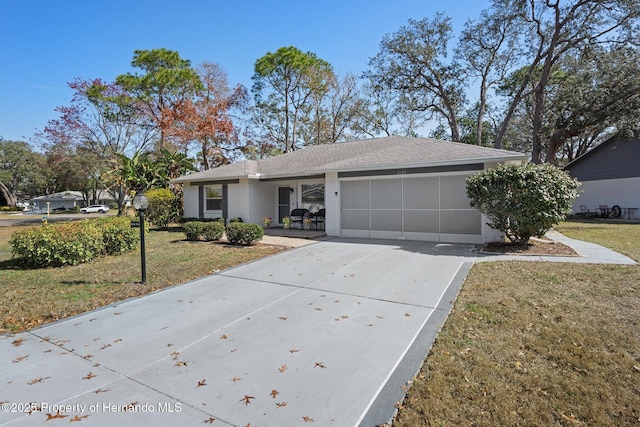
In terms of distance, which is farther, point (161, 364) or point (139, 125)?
point (139, 125)

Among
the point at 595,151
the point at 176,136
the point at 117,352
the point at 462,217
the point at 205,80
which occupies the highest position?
the point at 205,80

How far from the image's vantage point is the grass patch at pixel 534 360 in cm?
247

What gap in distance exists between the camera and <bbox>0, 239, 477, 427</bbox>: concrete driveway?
2576 millimetres

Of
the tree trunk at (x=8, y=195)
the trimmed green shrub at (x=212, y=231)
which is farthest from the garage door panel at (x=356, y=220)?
the tree trunk at (x=8, y=195)

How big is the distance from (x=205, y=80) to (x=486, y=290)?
90.7ft

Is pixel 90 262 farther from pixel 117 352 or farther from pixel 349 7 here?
pixel 349 7

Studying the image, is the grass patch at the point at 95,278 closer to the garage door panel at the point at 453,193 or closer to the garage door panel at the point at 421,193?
the garage door panel at the point at 421,193

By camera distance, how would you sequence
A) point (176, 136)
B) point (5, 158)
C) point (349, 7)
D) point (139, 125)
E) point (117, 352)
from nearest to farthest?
point (117, 352)
point (349, 7)
point (176, 136)
point (139, 125)
point (5, 158)

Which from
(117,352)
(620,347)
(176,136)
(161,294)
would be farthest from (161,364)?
(176,136)

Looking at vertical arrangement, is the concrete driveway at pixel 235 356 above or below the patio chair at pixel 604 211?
below

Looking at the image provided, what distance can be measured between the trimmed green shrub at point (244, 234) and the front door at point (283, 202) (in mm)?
5246

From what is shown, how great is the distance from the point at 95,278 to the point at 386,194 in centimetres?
904

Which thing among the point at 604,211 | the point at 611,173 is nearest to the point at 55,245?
the point at 604,211

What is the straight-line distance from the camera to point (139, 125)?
84.6 ft
